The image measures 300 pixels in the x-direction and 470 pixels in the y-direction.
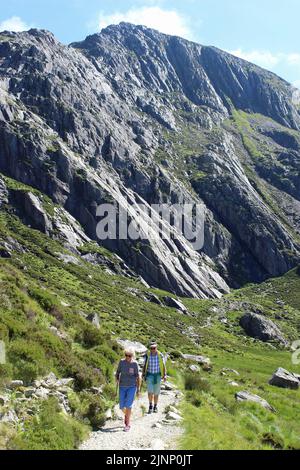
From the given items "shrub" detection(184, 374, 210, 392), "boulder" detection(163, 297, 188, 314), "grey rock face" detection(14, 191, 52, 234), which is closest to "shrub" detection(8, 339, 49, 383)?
"shrub" detection(184, 374, 210, 392)

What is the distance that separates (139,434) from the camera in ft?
52.1

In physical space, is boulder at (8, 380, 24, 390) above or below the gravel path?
above

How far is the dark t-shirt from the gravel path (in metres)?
1.68

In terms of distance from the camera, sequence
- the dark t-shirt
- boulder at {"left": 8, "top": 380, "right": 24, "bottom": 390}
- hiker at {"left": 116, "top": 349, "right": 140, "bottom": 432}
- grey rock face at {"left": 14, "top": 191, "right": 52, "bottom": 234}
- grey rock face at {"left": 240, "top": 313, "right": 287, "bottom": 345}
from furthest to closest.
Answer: grey rock face at {"left": 14, "top": 191, "right": 52, "bottom": 234} → grey rock face at {"left": 240, "top": 313, "right": 287, "bottom": 345} → the dark t-shirt → hiker at {"left": 116, "top": 349, "right": 140, "bottom": 432} → boulder at {"left": 8, "top": 380, "right": 24, "bottom": 390}

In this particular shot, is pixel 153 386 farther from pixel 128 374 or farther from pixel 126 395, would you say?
pixel 128 374

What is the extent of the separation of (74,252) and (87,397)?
401ft

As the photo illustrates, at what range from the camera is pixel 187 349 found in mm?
76625

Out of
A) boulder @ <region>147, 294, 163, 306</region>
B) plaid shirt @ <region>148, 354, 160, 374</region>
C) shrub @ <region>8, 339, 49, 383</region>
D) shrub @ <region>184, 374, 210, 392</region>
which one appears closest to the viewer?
shrub @ <region>8, 339, 49, 383</region>

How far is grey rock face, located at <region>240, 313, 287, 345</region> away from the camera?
384ft

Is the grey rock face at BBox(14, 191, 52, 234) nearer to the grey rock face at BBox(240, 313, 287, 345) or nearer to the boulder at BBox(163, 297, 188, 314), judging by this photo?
the boulder at BBox(163, 297, 188, 314)

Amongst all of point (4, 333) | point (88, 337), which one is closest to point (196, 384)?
point (88, 337)

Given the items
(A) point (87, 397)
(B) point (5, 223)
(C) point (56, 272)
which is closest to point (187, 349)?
(C) point (56, 272)

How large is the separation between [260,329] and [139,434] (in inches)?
4336

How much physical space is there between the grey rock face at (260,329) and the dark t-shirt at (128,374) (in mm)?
106301
